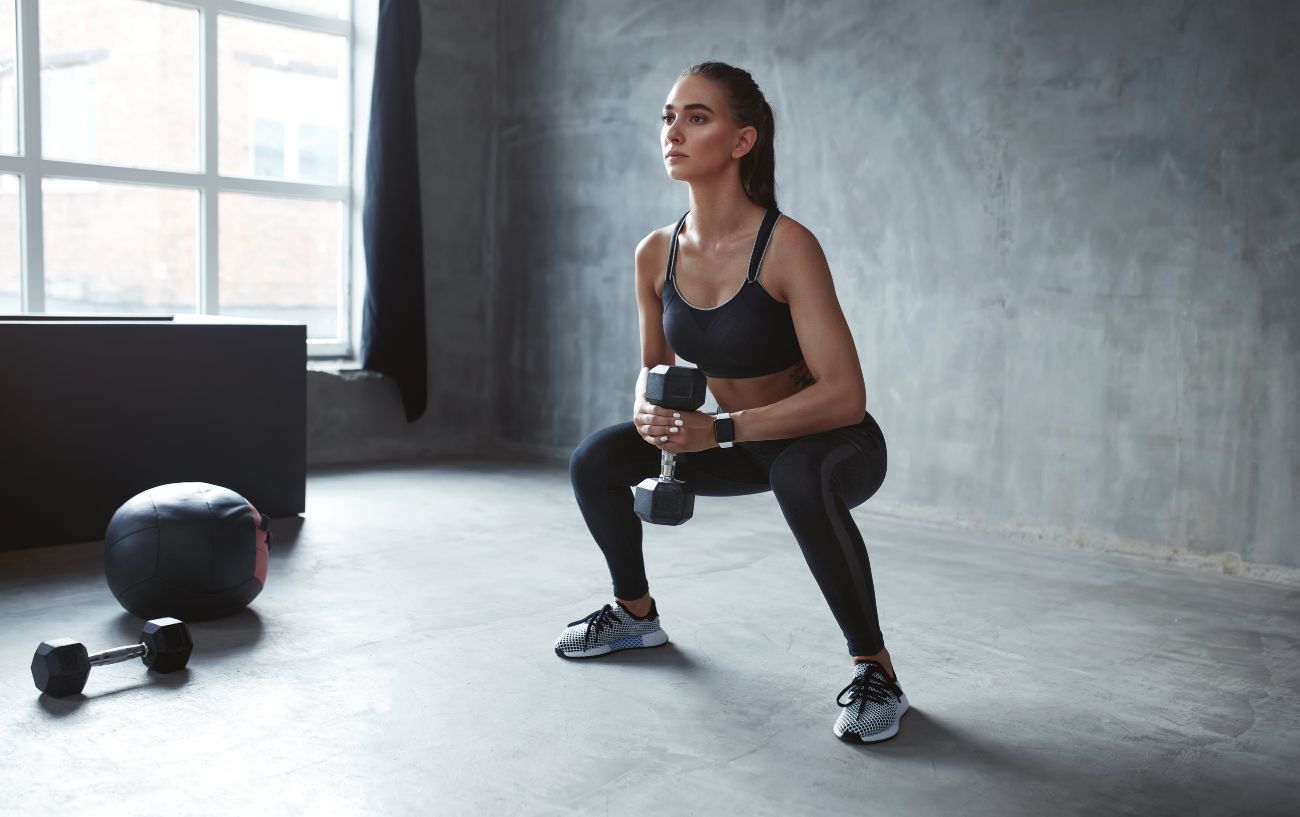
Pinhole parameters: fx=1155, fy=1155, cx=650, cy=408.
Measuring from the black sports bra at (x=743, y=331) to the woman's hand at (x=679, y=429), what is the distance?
0.14 metres

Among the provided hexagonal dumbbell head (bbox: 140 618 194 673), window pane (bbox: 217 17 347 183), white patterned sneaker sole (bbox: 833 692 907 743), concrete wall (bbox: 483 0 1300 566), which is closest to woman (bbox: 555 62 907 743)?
white patterned sneaker sole (bbox: 833 692 907 743)

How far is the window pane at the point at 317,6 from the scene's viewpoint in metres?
5.16

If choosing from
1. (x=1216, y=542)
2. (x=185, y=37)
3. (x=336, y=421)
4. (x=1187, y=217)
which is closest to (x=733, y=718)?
(x=1216, y=542)

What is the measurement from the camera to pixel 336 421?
5289 millimetres

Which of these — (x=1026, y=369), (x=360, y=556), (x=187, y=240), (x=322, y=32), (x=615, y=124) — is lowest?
(x=360, y=556)

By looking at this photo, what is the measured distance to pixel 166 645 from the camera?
2283mm

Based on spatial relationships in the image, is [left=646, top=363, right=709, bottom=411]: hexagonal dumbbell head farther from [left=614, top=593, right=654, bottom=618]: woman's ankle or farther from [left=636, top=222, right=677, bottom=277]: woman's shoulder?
[left=614, top=593, right=654, bottom=618]: woman's ankle

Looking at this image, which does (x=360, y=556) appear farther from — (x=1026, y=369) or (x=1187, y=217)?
(x=1187, y=217)

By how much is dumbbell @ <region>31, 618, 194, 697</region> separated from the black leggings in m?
0.86

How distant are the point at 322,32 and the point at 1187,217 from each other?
3790 millimetres

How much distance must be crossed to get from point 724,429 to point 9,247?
3458mm

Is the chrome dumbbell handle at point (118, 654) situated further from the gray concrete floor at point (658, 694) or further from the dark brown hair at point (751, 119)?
the dark brown hair at point (751, 119)

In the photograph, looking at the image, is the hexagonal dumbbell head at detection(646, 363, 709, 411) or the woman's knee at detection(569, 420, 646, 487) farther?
the woman's knee at detection(569, 420, 646, 487)

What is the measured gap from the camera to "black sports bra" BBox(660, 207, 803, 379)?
2.23m
